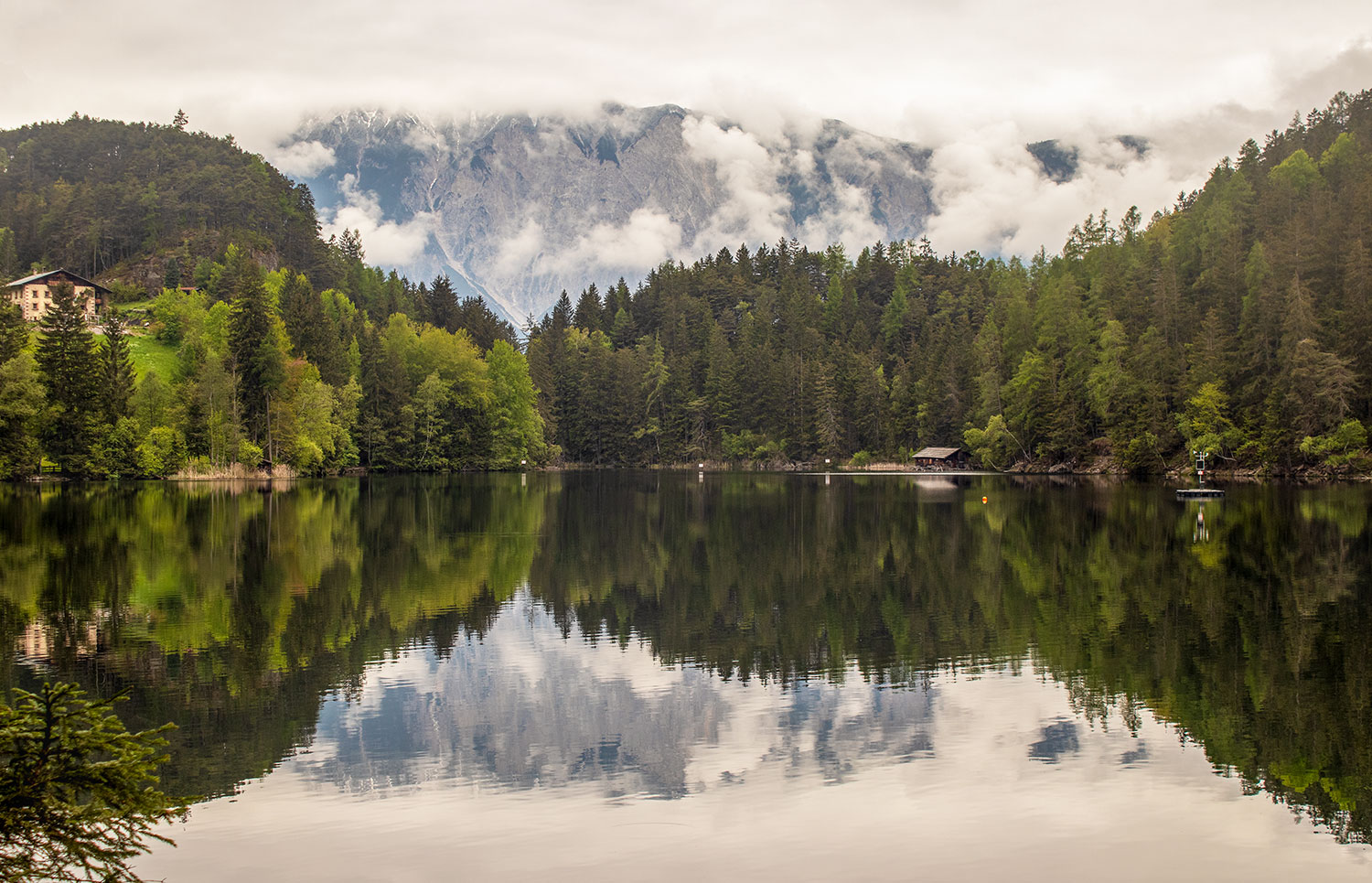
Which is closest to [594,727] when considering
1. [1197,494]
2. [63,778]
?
[63,778]

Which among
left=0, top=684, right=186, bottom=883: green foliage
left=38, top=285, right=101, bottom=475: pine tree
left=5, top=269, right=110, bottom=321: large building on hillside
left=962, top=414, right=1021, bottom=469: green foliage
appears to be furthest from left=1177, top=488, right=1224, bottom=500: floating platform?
left=5, top=269, right=110, bottom=321: large building on hillside

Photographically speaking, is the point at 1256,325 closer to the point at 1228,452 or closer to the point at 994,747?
the point at 1228,452

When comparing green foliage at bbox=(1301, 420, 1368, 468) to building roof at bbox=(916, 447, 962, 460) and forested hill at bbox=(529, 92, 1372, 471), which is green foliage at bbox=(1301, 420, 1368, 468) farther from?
building roof at bbox=(916, 447, 962, 460)

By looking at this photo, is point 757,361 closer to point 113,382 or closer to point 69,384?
point 113,382

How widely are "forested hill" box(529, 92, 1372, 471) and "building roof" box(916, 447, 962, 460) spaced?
4.79 m

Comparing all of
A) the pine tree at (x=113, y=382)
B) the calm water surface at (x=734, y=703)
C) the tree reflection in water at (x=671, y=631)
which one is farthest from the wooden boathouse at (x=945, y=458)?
the calm water surface at (x=734, y=703)

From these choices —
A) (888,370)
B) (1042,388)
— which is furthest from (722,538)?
(888,370)

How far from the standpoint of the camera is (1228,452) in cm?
10338

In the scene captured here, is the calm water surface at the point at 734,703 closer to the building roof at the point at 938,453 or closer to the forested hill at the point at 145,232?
the building roof at the point at 938,453

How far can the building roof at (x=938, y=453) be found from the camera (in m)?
140

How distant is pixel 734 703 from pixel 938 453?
421 ft

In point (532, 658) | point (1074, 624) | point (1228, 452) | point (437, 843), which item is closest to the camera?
point (437, 843)

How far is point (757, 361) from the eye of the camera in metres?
184

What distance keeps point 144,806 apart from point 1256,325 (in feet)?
377
